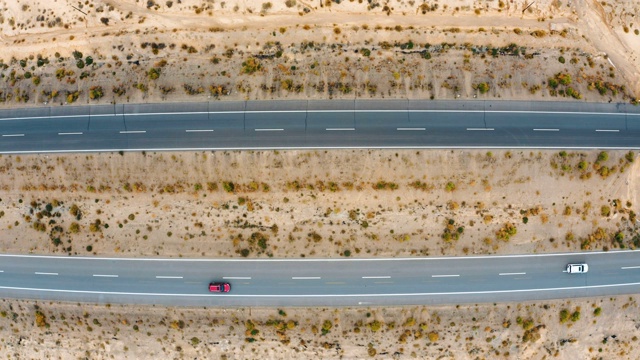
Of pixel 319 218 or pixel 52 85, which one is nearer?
pixel 319 218

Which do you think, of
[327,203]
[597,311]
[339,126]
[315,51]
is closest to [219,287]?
[327,203]

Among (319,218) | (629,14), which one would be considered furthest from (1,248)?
(629,14)

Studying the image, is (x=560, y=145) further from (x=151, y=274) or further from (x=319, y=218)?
(x=151, y=274)

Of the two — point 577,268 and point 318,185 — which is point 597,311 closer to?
point 577,268

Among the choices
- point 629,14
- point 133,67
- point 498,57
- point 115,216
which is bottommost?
point 115,216

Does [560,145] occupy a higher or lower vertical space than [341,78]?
lower

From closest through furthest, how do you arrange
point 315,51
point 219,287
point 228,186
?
point 228,186, point 219,287, point 315,51

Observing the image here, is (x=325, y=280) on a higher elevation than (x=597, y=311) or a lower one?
higher
